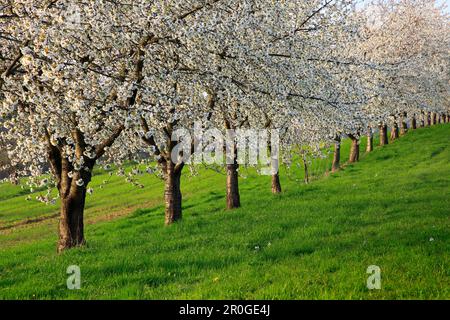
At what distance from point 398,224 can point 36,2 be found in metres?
11.7

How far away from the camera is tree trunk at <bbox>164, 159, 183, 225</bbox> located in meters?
19.1

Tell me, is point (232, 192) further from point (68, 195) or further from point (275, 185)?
point (68, 195)

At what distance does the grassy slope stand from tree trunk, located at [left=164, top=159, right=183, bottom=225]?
2.66 feet

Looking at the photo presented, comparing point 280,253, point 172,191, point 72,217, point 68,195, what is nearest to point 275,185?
point 172,191

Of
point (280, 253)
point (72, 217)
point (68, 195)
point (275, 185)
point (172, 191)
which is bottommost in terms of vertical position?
point (280, 253)

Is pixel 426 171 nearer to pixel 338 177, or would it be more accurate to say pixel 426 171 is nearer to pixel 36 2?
pixel 338 177

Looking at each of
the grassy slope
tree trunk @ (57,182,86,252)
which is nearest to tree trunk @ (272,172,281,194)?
the grassy slope

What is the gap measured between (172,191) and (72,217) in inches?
204

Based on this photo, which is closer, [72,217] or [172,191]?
[72,217]

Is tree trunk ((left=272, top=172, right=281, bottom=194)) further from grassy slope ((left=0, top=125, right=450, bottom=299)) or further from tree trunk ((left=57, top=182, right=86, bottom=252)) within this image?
tree trunk ((left=57, top=182, right=86, bottom=252))

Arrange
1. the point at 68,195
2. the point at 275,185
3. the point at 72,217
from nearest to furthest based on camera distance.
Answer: the point at 68,195, the point at 72,217, the point at 275,185

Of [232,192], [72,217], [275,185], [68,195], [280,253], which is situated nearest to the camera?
[280,253]

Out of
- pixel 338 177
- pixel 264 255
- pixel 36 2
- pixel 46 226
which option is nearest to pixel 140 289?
pixel 264 255

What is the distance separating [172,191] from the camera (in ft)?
63.2
